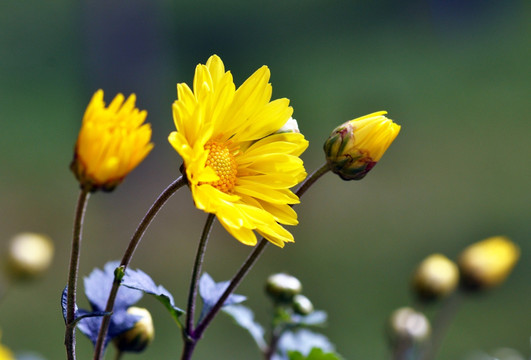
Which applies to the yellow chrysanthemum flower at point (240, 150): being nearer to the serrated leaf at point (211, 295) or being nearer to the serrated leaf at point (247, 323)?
the serrated leaf at point (211, 295)

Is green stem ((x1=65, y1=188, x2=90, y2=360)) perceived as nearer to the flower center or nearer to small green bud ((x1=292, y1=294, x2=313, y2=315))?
the flower center

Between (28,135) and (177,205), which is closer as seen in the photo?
(177,205)

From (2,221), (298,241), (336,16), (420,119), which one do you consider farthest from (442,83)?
(2,221)

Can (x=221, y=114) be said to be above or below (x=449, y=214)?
above

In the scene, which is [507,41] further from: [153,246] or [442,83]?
[153,246]

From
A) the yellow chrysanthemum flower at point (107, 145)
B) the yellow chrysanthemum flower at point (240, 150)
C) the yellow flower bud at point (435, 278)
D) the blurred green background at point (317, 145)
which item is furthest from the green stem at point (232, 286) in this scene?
the blurred green background at point (317, 145)

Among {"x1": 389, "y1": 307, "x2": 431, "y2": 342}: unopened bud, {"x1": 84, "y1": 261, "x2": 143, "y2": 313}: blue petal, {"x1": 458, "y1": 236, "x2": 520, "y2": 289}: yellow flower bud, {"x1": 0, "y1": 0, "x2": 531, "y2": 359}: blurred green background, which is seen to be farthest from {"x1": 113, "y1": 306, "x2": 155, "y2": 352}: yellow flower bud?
{"x1": 0, "y1": 0, "x2": 531, "y2": 359}: blurred green background
